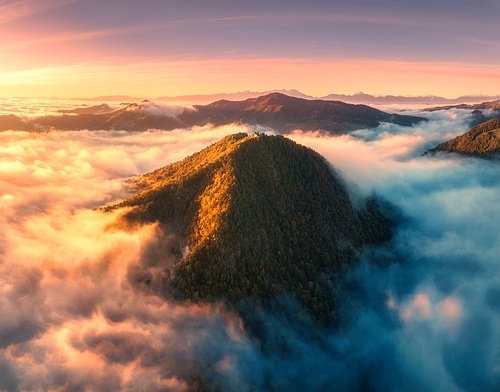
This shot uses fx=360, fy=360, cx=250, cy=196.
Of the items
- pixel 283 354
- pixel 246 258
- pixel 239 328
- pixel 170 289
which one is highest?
pixel 246 258

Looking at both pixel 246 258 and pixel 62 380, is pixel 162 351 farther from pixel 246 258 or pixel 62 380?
pixel 246 258

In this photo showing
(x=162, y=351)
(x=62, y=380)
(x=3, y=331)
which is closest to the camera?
(x=62, y=380)

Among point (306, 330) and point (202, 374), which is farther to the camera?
point (306, 330)

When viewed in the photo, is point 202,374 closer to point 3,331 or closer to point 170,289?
point 170,289

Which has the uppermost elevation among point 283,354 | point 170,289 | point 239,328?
point 170,289

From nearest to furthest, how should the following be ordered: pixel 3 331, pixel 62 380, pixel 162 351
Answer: pixel 62 380, pixel 162 351, pixel 3 331

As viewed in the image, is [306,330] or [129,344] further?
[306,330]

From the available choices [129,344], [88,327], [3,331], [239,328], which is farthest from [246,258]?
[3,331]

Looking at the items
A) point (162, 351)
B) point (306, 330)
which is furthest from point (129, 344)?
point (306, 330)

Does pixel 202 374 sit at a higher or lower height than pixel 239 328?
lower
